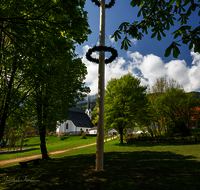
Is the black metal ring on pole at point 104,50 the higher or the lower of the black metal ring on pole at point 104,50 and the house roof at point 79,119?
the higher

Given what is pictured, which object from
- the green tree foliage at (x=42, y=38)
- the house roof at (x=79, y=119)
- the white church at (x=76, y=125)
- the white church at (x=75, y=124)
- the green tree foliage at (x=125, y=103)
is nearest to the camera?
the green tree foliage at (x=42, y=38)

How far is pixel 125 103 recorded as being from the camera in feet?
70.5

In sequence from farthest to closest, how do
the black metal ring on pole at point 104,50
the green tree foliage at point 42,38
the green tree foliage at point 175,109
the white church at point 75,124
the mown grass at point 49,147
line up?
1. the white church at point 75,124
2. the green tree foliage at point 175,109
3. the mown grass at point 49,147
4. the black metal ring on pole at point 104,50
5. the green tree foliage at point 42,38

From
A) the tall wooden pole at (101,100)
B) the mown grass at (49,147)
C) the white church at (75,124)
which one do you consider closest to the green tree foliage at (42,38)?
the tall wooden pole at (101,100)

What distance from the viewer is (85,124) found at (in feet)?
229

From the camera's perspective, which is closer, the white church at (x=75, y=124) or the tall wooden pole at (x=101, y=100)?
the tall wooden pole at (x=101, y=100)

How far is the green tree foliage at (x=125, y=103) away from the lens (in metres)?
21.7

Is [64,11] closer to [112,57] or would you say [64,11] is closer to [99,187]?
[112,57]

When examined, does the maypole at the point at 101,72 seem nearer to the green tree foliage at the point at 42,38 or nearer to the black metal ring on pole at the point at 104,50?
the black metal ring on pole at the point at 104,50

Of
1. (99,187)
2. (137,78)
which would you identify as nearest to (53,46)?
(99,187)

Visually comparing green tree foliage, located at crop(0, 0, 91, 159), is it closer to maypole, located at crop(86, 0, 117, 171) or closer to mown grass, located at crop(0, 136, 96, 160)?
maypole, located at crop(86, 0, 117, 171)

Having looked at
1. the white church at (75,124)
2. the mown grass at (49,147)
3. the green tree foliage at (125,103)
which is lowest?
the mown grass at (49,147)

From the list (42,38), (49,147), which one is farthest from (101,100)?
(49,147)

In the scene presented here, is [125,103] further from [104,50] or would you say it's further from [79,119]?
[79,119]
